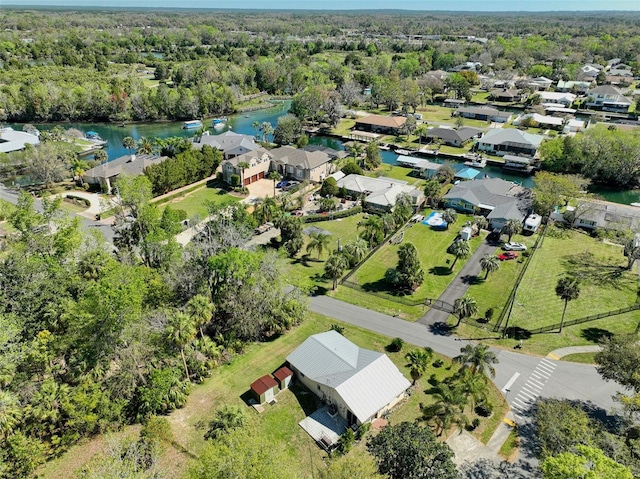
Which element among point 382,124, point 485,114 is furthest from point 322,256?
point 485,114

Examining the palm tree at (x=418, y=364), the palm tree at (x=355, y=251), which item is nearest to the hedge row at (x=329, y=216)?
the palm tree at (x=355, y=251)

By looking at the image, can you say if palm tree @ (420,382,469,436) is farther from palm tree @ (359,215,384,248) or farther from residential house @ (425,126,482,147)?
residential house @ (425,126,482,147)

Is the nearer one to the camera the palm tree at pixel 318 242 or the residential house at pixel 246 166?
the palm tree at pixel 318 242

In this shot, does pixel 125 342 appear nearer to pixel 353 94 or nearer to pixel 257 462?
pixel 257 462

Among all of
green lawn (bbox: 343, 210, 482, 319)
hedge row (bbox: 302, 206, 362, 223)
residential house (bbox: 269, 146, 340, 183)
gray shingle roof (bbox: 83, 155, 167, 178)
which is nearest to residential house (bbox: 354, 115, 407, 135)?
residential house (bbox: 269, 146, 340, 183)

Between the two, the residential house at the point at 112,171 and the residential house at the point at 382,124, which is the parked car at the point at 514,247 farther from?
the residential house at the point at 382,124

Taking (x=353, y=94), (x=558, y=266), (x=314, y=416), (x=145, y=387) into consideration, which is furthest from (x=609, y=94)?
(x=145, y=387)

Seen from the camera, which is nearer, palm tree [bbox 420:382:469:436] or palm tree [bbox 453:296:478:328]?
palm tree [bbox 420:382:469:436]
